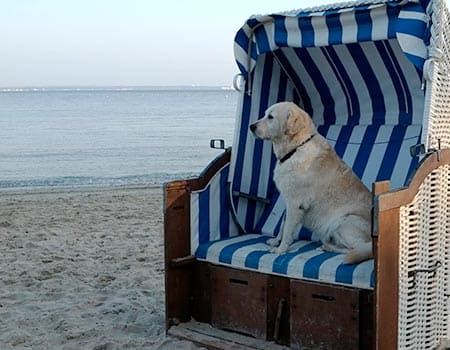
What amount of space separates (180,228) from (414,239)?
150cm

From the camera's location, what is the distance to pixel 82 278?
19.4 feet

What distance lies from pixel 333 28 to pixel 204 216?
146cm

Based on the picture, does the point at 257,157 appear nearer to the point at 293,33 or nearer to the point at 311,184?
the point at 311,184

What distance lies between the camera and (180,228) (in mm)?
4430

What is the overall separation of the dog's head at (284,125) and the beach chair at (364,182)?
1.38 feet

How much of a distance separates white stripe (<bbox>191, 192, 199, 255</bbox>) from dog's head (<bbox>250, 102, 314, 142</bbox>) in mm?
579

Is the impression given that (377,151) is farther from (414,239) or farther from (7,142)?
(7,142)

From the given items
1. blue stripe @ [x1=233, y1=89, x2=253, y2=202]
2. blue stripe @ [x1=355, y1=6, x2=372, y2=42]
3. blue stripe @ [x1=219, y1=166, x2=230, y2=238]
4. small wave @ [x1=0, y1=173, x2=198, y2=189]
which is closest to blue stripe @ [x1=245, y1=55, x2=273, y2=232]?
blue stripe @ [x1=233, y1=89, x2=253, y2=202]

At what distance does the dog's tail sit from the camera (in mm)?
3754

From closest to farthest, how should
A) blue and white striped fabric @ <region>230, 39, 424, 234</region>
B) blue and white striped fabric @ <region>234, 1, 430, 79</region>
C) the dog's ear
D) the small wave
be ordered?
blue and white striped fabric @ <region>234, 1, 430, 79</region>, the dog's ear, blue and white striped fabric @ <region>230, 39, 424, 234</region>, the small wave

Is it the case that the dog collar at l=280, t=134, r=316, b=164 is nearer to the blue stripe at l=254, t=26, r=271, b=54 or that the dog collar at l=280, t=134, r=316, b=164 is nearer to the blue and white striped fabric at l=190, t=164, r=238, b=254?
the blue and white striped fabric at l=190, t=164, r=238, b=254

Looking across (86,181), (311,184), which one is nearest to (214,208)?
(311,184)

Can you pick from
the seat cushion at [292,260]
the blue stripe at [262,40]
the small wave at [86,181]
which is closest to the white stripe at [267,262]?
the seat cushion at [292,260]

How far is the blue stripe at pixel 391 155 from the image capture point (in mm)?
4734
